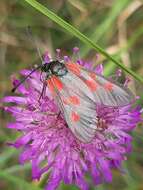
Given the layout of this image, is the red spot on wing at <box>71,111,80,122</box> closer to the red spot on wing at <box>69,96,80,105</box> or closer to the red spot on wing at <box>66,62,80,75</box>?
the red spot on wing at <box>69,96,80,105</box>

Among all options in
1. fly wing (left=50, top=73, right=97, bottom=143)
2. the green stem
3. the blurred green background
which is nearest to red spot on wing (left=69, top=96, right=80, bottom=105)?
fly wing (left=50, top=73, right=97, bottom=143)

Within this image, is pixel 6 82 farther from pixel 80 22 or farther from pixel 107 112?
pixel 107 112

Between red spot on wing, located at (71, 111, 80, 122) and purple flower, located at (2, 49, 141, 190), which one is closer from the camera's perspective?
red spot on wing, located at (71, 111, 80, 122)

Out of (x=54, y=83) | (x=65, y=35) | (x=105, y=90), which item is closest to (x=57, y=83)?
(x=54, y=83)

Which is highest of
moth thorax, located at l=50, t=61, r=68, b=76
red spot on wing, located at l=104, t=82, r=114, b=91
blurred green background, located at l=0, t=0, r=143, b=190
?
blurred green background, located at l=0, t=0, r=143, b=190

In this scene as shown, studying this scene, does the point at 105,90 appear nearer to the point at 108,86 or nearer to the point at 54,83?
the point at 108,86

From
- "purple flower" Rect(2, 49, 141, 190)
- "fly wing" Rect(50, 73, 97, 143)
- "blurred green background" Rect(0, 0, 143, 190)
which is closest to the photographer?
"fly wing" Rect(50, 73, 97, 143)

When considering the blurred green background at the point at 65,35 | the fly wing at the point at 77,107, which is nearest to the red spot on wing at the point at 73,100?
the fly wing at the point at 77,107
